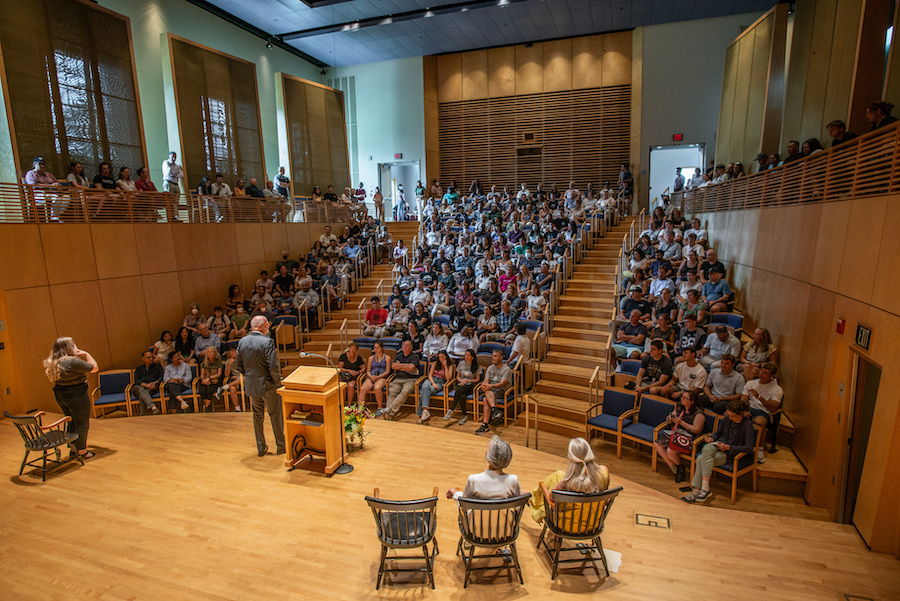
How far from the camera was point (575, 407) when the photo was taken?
6738 millimetres

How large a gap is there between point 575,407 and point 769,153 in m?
6.93

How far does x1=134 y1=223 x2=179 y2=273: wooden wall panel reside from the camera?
8.54 m

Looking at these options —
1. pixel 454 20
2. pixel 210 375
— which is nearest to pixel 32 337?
pixel 210 375

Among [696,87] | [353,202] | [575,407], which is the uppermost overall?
[696,87]

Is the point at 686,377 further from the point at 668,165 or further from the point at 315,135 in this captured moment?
the point at 315,135

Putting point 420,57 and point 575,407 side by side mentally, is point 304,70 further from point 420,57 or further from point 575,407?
point 575,407

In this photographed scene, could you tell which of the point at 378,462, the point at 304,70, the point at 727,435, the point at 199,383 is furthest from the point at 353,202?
the point at 727,435

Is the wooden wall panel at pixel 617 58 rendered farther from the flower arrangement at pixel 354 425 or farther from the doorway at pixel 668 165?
the flower arrangement at pixel 354 425

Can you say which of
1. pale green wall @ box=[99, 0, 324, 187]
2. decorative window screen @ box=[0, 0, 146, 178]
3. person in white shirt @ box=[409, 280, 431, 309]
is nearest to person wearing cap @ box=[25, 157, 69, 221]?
decorative window screen @ box=[0, 0, 146, 178]

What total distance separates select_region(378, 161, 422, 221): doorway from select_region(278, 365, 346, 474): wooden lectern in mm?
14067

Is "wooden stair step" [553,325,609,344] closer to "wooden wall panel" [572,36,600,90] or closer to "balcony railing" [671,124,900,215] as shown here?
"balcony railing" [671,124,900,215]

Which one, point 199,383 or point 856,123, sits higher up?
point 856,123

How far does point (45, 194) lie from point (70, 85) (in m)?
3.52

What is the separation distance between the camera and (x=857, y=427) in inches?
167
